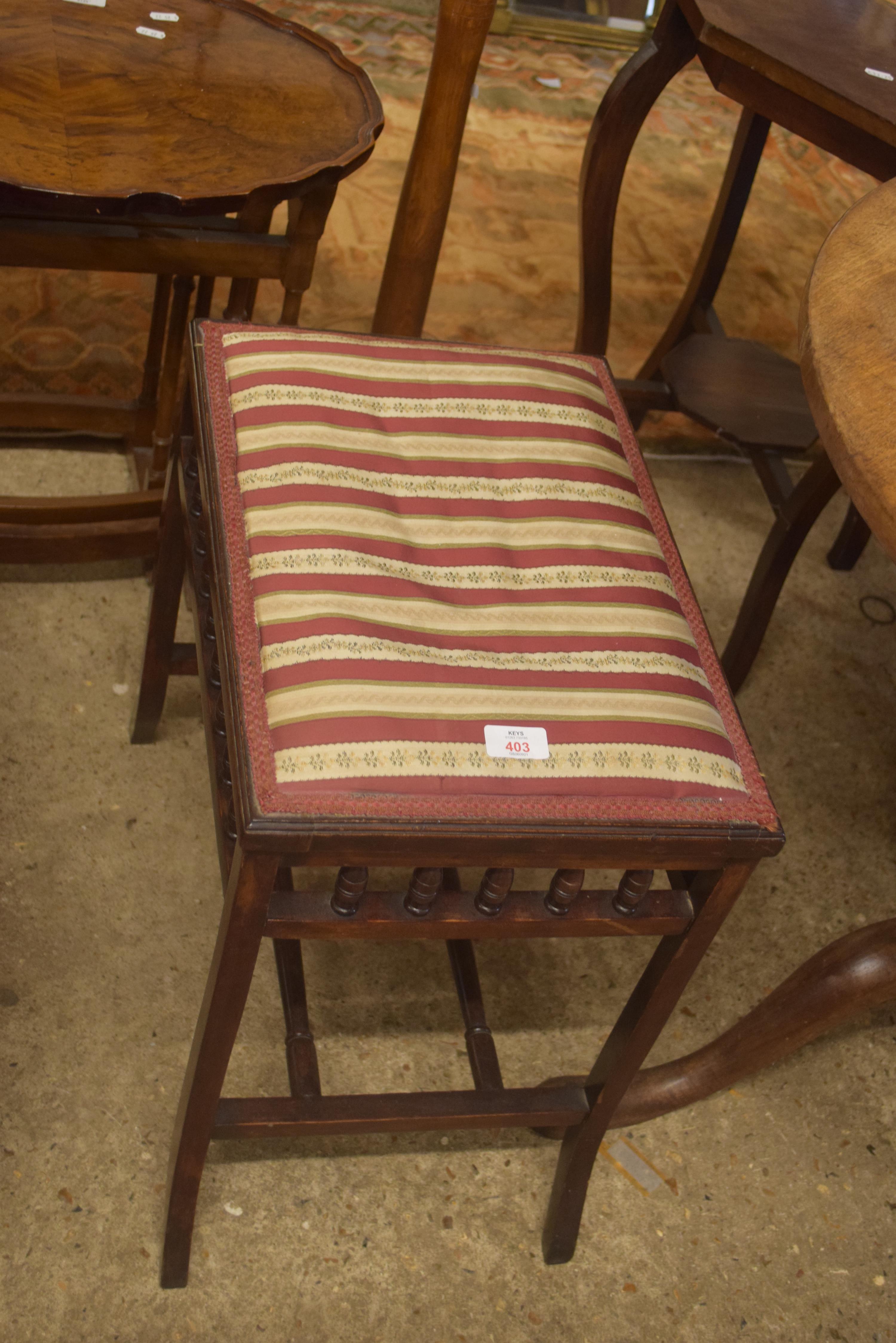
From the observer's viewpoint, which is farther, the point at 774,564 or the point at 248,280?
the point at 774,564

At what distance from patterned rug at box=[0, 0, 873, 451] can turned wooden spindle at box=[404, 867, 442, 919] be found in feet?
5.22

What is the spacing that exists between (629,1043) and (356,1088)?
423 mm

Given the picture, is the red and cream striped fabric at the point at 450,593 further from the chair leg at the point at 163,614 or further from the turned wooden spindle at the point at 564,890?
the chair leg at the point at 163,614

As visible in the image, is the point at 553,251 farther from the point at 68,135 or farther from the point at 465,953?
the point at 465,953

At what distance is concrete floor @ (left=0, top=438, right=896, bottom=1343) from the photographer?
135 centimetres

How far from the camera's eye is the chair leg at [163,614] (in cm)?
152

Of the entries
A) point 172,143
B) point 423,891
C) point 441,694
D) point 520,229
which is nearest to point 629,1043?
point 423,891

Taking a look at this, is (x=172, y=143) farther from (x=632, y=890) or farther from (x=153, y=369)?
(x=632, y=890)

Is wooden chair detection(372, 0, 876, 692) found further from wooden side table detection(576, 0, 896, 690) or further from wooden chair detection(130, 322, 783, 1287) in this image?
wooden chair detection(130, 322, 783, 1287)

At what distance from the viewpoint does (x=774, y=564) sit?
1945 mm

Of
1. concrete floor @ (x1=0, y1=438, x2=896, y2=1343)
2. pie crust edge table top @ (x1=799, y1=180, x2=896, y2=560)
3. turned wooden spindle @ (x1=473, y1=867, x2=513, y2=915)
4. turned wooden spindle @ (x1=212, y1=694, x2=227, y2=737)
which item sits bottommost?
concrete floor @ (x1=0, y1=438, x2=896, y2=1343)

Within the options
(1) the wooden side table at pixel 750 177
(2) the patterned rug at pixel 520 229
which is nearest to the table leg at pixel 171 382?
(2) the patterned rug at pixel 520 229

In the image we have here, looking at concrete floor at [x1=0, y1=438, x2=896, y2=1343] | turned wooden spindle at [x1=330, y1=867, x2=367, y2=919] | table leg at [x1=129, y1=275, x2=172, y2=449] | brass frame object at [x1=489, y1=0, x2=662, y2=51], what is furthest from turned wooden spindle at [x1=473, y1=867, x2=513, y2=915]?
brass frame object at [x1=489, y1=0, x2=662, y2=51]

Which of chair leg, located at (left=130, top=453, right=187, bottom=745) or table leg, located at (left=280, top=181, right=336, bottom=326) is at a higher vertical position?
table leg, located at (left=280, top=181, right=336, bottom=326)
